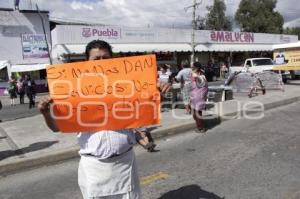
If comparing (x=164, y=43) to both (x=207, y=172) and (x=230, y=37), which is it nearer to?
(x=230, y=37)

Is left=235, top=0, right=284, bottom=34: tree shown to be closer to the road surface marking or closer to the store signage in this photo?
the store signage

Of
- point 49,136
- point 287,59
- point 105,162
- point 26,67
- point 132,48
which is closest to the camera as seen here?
point 105,162

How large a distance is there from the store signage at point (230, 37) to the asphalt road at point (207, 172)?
32.2 m

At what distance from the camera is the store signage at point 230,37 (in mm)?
40906

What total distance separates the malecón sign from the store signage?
11469 mm

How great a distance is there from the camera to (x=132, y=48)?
107ft

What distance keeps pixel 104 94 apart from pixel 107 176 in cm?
65

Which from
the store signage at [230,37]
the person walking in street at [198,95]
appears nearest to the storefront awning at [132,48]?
the store signage at [230,37]

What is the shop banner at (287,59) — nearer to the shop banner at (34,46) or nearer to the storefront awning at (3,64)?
the shop banner at (34,46)

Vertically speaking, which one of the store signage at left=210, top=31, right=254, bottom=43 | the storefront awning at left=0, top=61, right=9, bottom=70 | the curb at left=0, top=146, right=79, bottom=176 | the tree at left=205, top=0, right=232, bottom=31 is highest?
the tree at left=205, top=0, right=232, bottom=31

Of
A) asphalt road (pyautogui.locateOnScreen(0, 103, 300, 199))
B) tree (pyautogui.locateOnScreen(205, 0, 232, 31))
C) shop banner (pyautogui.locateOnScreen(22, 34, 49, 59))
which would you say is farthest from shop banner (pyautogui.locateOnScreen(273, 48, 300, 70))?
tree (pyautogui.locateOnScreen(205, 0, 232, 31))

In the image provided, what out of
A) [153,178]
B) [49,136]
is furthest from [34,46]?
[153,178]

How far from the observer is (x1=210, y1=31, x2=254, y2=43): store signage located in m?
40.9

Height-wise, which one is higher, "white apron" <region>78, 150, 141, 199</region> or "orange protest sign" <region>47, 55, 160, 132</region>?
"orange protest sign" <region>47, 55, 160, 132</region>
